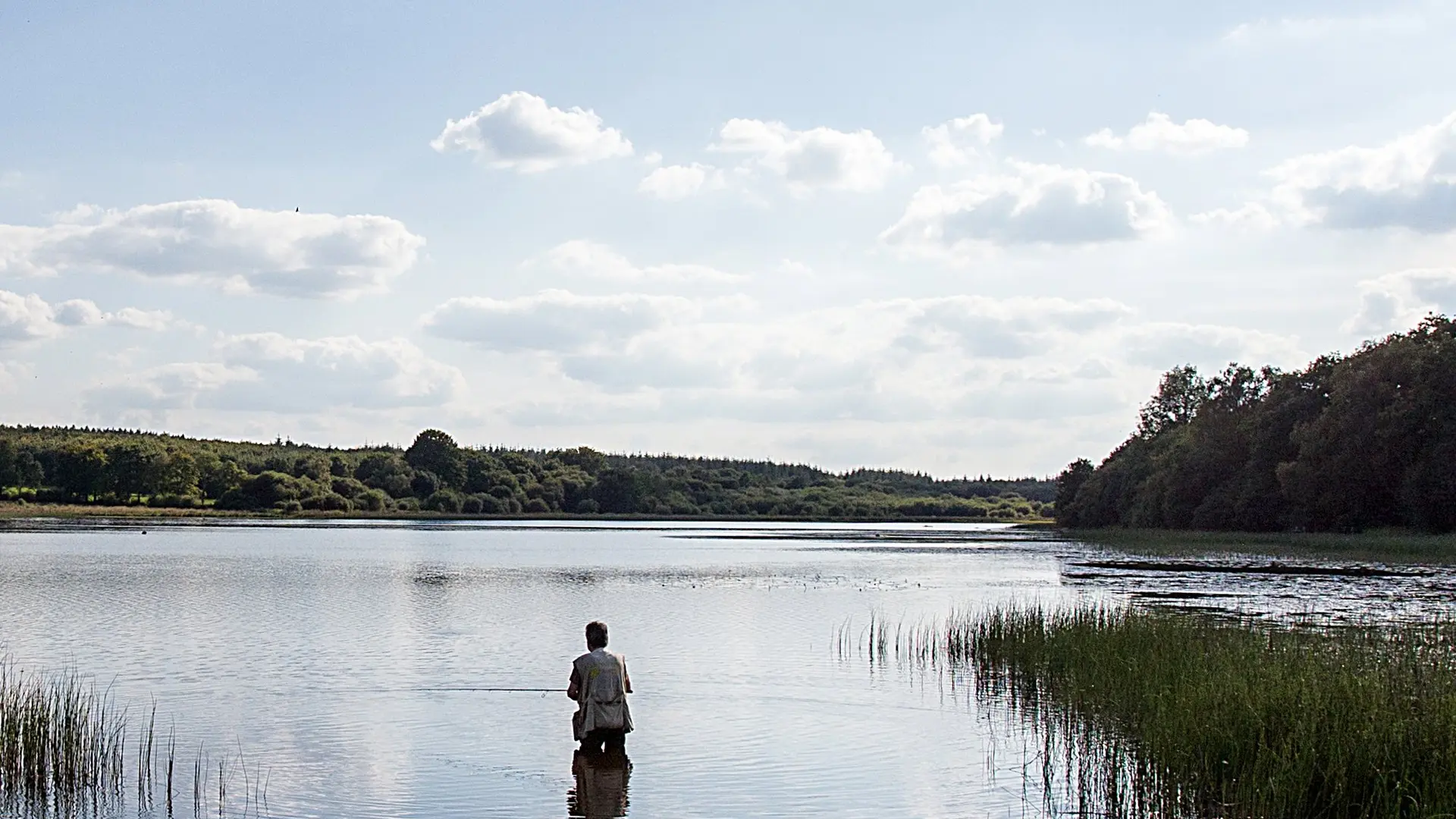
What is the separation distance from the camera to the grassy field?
60062mm

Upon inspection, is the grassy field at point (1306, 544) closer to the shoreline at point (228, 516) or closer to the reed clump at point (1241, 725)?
the reed clump at point (1241, 725)

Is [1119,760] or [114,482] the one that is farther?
[114,482]

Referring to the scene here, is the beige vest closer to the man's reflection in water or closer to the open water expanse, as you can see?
the man's reflection in water

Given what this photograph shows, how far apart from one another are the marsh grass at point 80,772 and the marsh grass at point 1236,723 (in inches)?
327

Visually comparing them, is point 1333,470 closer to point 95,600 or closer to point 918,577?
point 918,577

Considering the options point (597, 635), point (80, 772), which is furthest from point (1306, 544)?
point (80, 772)

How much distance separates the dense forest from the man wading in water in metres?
62.4

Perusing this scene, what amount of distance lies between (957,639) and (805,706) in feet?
21.6

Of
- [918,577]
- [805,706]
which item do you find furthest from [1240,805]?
[918,577]

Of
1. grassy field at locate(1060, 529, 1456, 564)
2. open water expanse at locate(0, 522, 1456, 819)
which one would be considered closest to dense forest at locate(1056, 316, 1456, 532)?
grassy field at locate(1060, 529, 1456, 564)

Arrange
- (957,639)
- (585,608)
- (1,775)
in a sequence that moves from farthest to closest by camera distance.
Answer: (585,608) < (957,639) < (1,775)

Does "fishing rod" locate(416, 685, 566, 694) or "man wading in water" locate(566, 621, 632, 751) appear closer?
"man wading in water" locate(566, 621, 632, 751)

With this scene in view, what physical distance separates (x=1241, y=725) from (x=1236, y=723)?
53 mm

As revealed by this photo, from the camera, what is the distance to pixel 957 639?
26.2 metres
